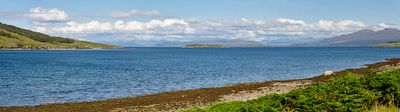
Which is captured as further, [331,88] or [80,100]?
[80,100]

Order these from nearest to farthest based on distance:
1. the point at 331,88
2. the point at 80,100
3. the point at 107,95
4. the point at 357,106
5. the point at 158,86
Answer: the point at 357,106 → the point at 331,88 → the point at 80,100 → the point at 107,95 → the point at 158,86

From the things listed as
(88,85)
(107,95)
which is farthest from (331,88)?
(88,85)

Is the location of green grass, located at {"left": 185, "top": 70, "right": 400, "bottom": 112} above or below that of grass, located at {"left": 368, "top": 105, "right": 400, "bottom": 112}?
above

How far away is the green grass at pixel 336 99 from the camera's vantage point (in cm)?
1689

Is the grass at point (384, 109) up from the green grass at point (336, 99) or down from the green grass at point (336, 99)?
down

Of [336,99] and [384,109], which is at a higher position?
[336,99]

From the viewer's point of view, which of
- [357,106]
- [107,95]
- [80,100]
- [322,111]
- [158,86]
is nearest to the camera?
[322,111]

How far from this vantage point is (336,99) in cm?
1767

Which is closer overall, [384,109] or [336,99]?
[336,99]

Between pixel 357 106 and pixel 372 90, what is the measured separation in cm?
263

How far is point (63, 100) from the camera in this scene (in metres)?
50.1

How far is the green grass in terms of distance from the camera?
16891 mm

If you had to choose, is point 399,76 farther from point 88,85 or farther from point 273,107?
point 88,85

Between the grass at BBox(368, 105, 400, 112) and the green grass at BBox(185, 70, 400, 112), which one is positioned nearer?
the green grass at BBox(185, 70, 400, 112)
